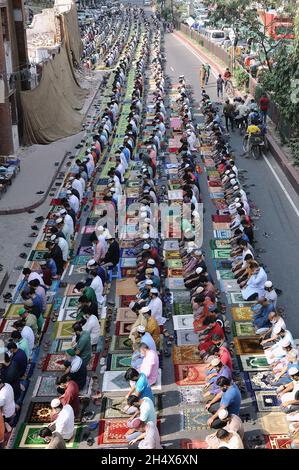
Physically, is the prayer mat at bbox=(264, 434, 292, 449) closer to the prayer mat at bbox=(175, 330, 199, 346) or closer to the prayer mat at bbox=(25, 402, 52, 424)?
the prayer mat at bbox=(175, 330, 199, 346)

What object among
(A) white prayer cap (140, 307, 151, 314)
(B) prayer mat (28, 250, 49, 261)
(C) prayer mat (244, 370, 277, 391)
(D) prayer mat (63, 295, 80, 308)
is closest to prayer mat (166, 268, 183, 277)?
(D) prayer mat (63, 295, 80, 308)

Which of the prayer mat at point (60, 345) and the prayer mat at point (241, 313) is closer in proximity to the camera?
the prayer mat at point (60, 345)

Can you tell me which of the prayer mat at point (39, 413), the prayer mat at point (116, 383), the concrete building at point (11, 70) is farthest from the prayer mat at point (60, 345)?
the concrete building at point (11, 70)

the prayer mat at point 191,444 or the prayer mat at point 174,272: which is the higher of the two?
the prayer mat at point 191,444

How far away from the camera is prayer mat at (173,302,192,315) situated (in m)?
13.5

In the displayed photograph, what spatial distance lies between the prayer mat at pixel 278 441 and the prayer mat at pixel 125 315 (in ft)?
13.6

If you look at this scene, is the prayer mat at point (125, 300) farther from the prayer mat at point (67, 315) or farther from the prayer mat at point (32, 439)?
the prayer mat at point (32, 439)

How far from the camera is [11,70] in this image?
2344 centimetres

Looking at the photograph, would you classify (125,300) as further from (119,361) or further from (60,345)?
(119,361)

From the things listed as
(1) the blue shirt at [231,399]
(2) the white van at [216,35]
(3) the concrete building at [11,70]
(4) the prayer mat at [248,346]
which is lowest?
(2) the white van at [216,35]

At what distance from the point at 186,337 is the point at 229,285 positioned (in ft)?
7.43

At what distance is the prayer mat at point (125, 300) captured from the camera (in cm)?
1386

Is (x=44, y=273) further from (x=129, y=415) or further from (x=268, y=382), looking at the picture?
(x=268, y=382)

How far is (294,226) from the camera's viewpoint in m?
17.5
